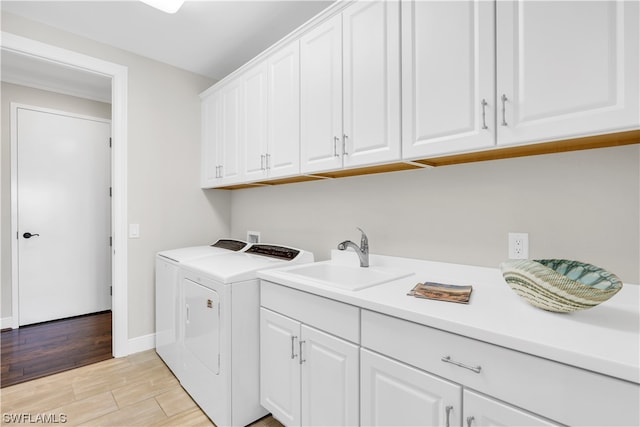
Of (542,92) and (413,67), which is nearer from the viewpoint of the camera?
(542,92)

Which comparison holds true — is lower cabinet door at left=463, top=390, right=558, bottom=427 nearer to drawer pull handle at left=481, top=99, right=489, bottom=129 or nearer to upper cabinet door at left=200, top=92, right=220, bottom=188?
drawer pull handle at left=481, top=99, right=489, bottom=129

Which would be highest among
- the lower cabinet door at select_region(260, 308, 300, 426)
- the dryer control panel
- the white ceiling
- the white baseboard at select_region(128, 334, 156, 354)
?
the white ceiling

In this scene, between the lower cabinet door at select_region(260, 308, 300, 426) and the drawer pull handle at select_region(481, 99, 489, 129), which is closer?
the drawer pull handle at select_region(481, 99, 489, 129)

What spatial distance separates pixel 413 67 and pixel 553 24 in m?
0.50

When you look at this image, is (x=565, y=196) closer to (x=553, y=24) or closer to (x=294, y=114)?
(x=553, y=24)

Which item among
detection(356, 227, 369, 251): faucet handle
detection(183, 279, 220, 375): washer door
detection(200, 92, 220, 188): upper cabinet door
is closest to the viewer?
detection(183, 279, 220, 375): washer door

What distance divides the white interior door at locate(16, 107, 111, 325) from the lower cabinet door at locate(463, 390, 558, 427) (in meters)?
4.01

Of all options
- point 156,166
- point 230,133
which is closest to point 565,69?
point 230,133

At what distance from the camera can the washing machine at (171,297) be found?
222 cm

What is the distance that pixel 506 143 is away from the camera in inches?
45.3

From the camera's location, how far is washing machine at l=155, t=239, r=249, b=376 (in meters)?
2.22

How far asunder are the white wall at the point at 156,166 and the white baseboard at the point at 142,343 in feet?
0.12

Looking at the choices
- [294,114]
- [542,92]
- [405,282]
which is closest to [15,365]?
[294,114]

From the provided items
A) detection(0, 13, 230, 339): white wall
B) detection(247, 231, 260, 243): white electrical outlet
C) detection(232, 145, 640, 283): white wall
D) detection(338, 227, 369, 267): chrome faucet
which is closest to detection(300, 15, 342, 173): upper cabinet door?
detection(232, 145, 640, 283): white wall
